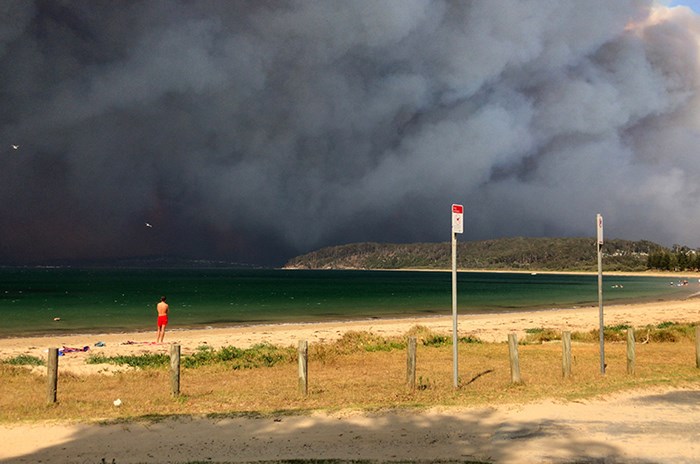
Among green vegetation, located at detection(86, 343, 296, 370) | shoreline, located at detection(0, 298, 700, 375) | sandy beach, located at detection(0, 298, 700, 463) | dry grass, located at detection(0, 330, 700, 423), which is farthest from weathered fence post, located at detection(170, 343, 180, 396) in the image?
shoreline, located at detection(0, 298, 700, 375)

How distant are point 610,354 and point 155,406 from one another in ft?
47.1

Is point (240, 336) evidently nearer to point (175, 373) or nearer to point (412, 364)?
point (175, 373)

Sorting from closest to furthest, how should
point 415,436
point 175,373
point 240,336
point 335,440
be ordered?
point 335,440 → point 415,436 → point 175,373 → point 240,336

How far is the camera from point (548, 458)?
745cm

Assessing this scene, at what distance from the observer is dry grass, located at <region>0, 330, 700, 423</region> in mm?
10727

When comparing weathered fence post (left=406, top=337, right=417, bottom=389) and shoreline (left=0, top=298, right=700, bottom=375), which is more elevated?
weathered fence post (left=406, top=337, right=417, bottom=389)

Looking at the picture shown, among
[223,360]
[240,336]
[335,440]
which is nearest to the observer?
[335,440]

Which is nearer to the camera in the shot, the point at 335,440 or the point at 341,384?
the point at 335,440

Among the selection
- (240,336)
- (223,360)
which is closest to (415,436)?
(223,360)

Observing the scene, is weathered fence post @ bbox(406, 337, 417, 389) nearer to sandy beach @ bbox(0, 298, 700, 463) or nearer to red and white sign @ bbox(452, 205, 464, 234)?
sandy beach @ bbox(0, 298, 700, 463)

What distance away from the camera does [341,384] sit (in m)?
13.3

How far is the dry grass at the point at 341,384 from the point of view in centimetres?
1073

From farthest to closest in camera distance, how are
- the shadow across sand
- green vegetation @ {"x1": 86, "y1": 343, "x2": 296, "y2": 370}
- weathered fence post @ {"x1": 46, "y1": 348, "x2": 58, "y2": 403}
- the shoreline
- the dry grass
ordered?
the shoreline
green vegetation @ {"x1": 86, "y1": 343, "x2": 296, "y2": 370}
weathered fence post @ {"x1": 46, "y1": 348, "x2": 58, "y2": 403}
the dry grass
the shadow across sand

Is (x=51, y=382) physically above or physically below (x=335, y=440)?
above
